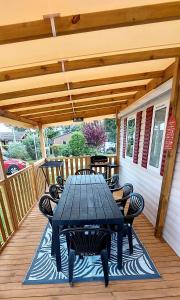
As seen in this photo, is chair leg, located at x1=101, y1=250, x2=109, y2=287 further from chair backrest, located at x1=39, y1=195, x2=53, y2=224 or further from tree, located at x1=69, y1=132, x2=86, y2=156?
tree, located at x1=69, y1=132, x2=86, y2=156

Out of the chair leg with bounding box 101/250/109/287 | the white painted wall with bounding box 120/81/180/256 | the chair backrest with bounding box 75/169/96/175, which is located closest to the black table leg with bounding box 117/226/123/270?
the chair leg with bounding box 101/250/109/287

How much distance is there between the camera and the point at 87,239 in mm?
1759

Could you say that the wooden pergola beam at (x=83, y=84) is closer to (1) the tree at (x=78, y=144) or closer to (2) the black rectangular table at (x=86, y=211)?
(2) the black rectangular table at (x=86, y=211)

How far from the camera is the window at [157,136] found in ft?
9.69

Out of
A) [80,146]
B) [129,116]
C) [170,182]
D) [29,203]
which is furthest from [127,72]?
[80,146]

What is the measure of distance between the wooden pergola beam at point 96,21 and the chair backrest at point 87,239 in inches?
68.6

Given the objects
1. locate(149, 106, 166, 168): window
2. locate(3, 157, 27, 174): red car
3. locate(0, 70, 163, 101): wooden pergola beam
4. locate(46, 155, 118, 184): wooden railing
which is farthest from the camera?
locate(3, 157, 27, 174): red car

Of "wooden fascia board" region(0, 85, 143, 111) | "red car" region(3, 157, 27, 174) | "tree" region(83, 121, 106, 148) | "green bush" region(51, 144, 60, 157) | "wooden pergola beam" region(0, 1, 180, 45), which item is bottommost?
"red car" region(3, 157, 27, 174)

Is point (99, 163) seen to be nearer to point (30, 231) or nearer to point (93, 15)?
point (30, 231)

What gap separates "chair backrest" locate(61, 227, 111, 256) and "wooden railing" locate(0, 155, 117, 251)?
1.43m

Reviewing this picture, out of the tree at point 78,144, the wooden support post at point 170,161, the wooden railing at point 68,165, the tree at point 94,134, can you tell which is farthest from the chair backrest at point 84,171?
the tree at point 94,134

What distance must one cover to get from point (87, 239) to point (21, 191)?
235 cm

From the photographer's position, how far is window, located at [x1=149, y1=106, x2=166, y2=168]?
9.69 feet

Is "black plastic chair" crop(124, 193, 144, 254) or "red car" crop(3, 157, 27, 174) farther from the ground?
"black plastic chair" crop(124, 193, 144, 254)
